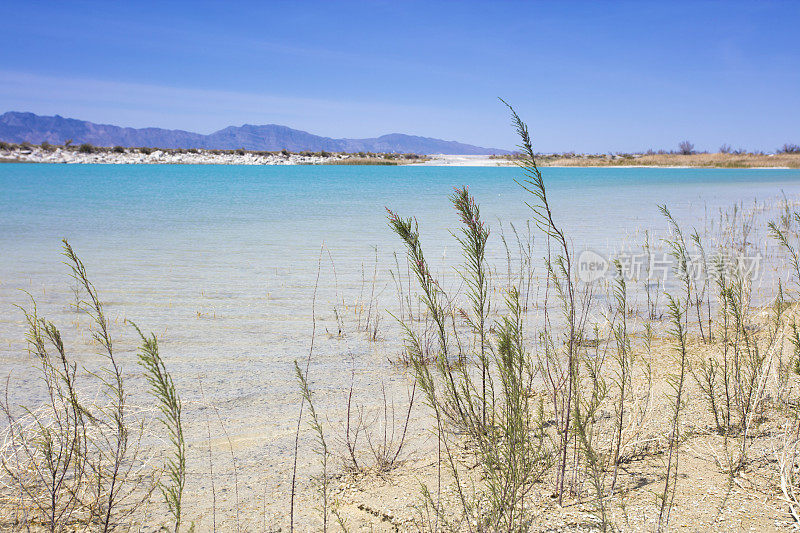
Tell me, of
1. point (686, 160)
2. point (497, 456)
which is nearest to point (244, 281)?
point (497, 456)

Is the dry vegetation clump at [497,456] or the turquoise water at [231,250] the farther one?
the turquoise water at [231,250]

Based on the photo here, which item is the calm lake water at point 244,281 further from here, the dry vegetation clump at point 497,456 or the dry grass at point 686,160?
the dry grass at point 686,160

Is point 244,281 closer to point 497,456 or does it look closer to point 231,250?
point 231,250

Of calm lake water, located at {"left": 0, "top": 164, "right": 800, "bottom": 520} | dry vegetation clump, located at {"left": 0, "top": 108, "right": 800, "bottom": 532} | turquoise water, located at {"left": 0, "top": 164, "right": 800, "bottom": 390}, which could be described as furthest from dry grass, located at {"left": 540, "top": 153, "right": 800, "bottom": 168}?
dry vegetation clump, located at {"left": 0, "top": 108, "right": 800, "bottom": 532}

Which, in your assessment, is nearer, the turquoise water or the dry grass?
the turquoise water

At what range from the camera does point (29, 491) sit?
2.48 metres

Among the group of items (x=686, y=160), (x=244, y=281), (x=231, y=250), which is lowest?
(x=244, y=281)

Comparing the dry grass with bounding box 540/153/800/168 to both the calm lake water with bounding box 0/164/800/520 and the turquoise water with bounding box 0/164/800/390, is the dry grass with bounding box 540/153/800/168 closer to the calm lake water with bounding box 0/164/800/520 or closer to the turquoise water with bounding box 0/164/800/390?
the turquoise water with bounding box 0/164/800/390

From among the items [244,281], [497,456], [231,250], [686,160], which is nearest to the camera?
[497,456]

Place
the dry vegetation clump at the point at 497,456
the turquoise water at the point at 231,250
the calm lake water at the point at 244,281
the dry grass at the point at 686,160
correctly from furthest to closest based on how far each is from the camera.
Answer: the dry grass at the point at 686,160, the turquoise water at the point at 231,250, the calm lake water at the point at 244,281, the dry vegetation clump at the point at 497,456

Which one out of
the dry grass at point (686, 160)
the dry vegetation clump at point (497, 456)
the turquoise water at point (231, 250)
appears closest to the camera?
the dry vegetation clump at point (497, 456)

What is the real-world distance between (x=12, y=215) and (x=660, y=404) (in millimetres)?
17099

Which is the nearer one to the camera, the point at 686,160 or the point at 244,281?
the point at 244,281

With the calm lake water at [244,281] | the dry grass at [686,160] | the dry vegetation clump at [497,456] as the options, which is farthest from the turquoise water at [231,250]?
the dry grass at [686,160]
